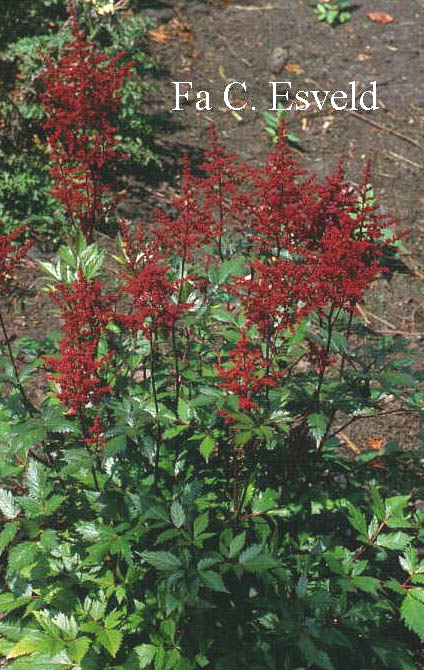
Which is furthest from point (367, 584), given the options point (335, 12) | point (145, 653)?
point (335, 12)

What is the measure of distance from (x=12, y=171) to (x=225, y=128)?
2520 mm

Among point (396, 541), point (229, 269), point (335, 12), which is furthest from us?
point (335, 12)

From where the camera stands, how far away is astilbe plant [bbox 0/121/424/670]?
2621 mm

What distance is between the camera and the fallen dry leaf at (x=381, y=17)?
9073 millimetres

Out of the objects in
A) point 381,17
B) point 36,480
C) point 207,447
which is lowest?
point 36,480

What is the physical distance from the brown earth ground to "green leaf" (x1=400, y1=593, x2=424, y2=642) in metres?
1.78

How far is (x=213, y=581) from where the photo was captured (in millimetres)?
2561

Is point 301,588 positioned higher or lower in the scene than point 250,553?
lower

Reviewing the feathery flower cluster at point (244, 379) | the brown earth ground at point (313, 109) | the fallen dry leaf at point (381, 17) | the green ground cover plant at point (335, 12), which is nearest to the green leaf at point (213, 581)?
the feathery flower cluster at point (244, 379)

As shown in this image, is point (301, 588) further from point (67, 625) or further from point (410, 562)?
point (67, 625)

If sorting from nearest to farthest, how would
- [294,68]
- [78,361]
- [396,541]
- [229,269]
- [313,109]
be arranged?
[78,361]
[396,541]
[229,269]
[313,109]
[294,68]

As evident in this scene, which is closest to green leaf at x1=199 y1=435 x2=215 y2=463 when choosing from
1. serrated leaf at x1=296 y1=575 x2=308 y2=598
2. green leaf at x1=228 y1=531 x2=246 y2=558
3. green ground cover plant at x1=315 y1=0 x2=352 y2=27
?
green leaf at x1=228 y1=531 x2=246 y2=558

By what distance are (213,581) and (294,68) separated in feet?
23.9

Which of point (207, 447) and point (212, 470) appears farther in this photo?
point (212, 470)
